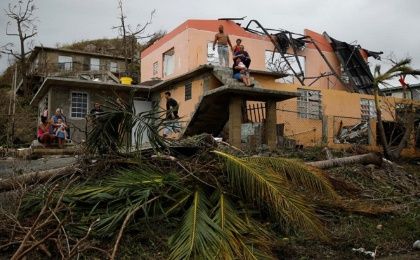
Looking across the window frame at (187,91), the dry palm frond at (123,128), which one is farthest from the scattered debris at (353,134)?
the dry palm frond at (123,128)

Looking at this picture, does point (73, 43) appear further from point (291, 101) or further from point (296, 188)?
point (296, 188)

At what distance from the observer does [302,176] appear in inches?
274

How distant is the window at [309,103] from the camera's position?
2025 cm

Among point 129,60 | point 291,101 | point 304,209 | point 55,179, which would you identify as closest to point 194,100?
point 291,101

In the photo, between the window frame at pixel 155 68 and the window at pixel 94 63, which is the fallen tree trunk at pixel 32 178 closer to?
the window frame at pixel 155 68

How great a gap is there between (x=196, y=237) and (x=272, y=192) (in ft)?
4.36

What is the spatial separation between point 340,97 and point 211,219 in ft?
56.8

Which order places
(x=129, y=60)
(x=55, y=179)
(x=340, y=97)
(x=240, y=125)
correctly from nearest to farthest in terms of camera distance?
(x=55, y=179), (x=240, y=125), (x=340, y=97), (x=129, y=60)

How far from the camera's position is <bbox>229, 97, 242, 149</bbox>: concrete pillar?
1432 centimetres

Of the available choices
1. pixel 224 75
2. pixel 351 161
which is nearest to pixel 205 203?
pixel 351 161

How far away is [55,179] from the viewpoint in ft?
24.0

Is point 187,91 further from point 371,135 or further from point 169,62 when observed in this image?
point 371,135

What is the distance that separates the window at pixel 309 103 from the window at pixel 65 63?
30.5 m

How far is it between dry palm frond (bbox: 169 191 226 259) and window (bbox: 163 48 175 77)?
19650mm
